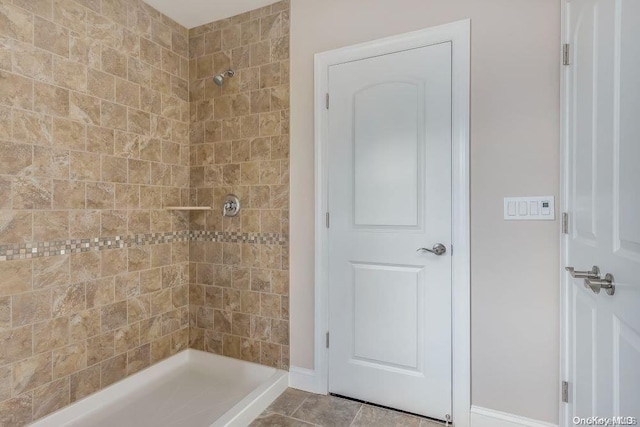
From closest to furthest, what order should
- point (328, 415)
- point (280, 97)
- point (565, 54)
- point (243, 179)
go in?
point (565, 54), point (328, 415), point (280, 97), point (243, 179)

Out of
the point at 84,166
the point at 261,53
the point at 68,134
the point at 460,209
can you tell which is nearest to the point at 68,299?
the point at 84,166

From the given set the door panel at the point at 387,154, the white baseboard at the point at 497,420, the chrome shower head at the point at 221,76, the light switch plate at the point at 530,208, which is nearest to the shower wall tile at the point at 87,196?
the chrome shower head at the point at 221,76

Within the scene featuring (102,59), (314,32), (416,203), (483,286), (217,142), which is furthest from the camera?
(217,142)

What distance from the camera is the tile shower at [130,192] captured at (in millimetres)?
1571

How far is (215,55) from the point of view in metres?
2.38

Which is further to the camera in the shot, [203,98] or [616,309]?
[203,98]

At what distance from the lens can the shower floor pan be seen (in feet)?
5.77

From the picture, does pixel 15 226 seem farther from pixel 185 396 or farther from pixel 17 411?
pixel 185 396

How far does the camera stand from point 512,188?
160 centimetres

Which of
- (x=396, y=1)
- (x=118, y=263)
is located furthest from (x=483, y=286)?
(x=118, y=263)

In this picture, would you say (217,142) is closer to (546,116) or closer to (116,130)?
(116,130)

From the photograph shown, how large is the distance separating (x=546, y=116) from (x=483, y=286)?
2.95 ft

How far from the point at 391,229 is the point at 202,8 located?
2026 millimetres

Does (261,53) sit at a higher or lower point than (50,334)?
higher
